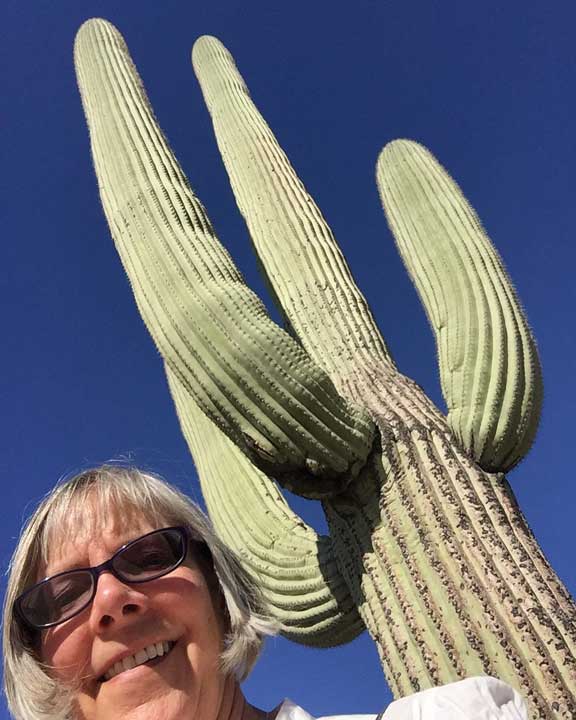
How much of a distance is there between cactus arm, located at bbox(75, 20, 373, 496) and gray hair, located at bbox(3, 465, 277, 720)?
1.71 ft

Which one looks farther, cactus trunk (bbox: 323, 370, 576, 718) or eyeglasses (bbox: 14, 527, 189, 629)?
cactus trunk (bbox: 323, 370, 576, 718)

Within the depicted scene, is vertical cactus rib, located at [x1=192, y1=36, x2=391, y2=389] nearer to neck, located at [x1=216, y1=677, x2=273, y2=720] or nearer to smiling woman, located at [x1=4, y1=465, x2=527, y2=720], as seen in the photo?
smiling woman, located at [x1=4, y1=465, x2=527, y2=720]

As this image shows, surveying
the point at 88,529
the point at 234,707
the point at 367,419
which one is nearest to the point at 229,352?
the point at 367,419

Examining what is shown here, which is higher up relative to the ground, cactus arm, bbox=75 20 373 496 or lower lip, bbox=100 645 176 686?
cactus arm, bbox=75 20 373 496

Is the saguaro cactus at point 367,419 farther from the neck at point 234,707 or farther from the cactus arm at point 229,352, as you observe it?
the neck at point 234,707

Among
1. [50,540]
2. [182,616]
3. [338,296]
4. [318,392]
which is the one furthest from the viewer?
[338,296]

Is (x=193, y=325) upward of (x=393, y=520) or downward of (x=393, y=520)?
upward

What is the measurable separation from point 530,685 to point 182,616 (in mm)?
880

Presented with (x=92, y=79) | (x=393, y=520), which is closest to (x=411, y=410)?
(x=393, y=520)

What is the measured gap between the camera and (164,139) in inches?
120

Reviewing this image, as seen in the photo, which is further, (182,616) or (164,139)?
(164,139)

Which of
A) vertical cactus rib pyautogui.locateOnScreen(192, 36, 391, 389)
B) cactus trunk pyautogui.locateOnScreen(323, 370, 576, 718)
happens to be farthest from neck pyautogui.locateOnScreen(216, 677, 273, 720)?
vertical cactus rib pyautogui.locateOnScreen(192, 36, 391, 389)

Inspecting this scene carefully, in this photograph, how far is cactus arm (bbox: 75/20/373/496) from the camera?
1989mm

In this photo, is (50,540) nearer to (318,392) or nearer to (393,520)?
(318,392)
